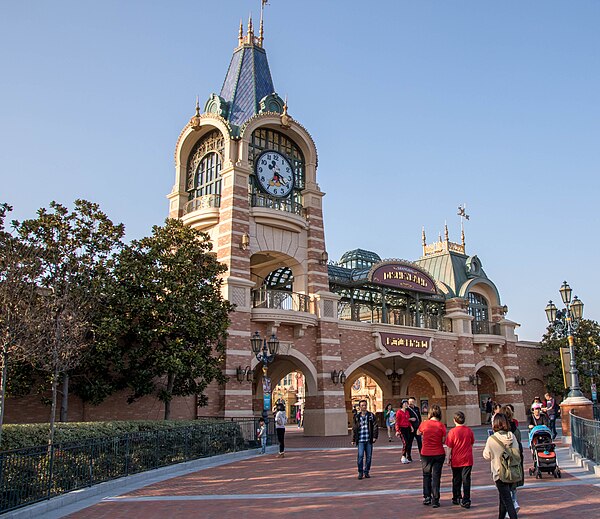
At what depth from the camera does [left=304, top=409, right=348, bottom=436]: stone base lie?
2941 cm

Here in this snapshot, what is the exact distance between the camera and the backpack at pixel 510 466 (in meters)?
8.23

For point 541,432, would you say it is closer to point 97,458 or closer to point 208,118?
point 97,458

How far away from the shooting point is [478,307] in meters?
41.4

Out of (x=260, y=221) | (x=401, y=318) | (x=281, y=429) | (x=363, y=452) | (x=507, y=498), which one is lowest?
(x=507, y=498)

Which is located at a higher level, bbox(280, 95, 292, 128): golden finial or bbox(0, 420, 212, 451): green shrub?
bbox(280, 95, 292, 128): golden finial

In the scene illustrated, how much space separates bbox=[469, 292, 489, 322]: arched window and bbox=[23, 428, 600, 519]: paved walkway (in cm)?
2487

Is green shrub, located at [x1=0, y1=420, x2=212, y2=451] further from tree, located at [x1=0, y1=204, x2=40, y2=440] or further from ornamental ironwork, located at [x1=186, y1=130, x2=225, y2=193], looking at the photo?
ornamental ironwork, located at [x1=186, y1=130, x2=225, y2=193]

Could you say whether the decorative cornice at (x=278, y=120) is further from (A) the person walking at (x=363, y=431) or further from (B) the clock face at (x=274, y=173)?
(A) the person walking at (x=363, y=431)

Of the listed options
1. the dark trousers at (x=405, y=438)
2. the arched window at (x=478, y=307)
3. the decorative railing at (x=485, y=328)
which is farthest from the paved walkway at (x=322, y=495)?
the arched window at (x=478, y=307)

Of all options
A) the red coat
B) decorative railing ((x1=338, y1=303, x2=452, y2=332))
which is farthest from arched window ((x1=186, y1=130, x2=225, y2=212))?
the red coat

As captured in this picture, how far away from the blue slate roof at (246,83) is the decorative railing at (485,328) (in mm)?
19448

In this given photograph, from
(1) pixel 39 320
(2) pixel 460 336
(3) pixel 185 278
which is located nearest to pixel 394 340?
(2) pixel 460 336

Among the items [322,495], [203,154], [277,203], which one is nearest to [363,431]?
[322,495]

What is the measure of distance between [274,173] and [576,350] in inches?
989
